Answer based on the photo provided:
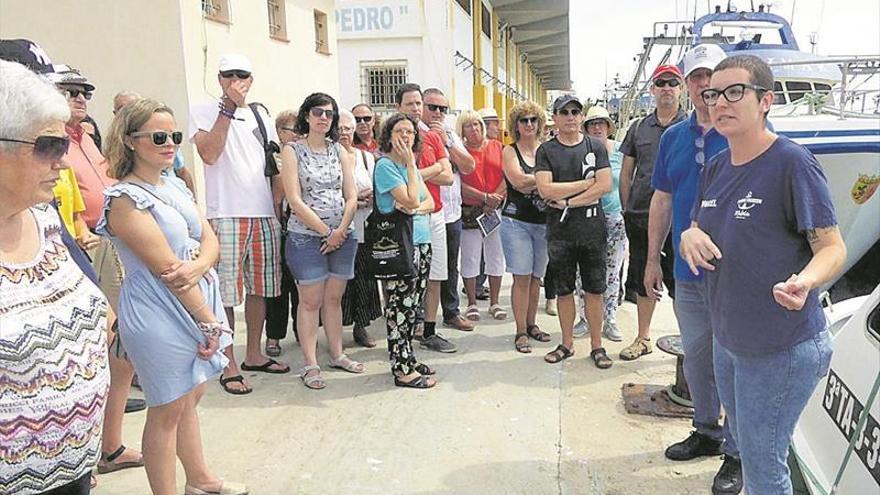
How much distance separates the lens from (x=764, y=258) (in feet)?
6.42

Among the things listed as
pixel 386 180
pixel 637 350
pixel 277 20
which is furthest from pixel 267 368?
pixel 277 20

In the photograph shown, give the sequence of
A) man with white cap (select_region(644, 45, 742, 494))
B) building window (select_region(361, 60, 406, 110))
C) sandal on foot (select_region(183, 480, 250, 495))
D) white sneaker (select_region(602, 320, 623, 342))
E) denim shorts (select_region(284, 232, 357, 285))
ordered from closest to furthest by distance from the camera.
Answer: sandal on foot (select_region(183, 480, 250, 495)) → man with white cap (select_region(644, 45, 742, 494)) → denim shorts (select_region(284, 232, 357, 285)) → white sneaker (select_region(602, 320, 623, 342)) → building window (select_region(361, 60, 406, 110))

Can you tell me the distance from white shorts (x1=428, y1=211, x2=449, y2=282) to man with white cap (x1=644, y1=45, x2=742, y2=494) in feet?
6.10

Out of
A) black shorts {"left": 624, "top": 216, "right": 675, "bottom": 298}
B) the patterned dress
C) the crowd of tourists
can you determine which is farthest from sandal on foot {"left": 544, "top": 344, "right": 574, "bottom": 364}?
the patterned dress

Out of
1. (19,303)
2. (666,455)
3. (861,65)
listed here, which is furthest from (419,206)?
(861,65)

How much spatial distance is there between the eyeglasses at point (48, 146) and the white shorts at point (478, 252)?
387 centimetres

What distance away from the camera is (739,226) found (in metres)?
1.99

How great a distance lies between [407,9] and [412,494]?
14.3 meters

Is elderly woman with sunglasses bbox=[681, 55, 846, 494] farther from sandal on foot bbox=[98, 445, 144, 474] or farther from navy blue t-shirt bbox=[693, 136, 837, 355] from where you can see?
sandal on foot bbox=[98, 445, 144, 474]

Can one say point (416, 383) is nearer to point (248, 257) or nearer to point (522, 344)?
point (522, 344)

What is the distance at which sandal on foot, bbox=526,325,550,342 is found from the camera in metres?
4.82

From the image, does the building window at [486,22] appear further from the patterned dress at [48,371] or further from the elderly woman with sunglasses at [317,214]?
the patterned dress at [48,371]

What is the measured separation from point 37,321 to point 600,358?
3471mm

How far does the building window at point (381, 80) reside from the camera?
1592 cm
